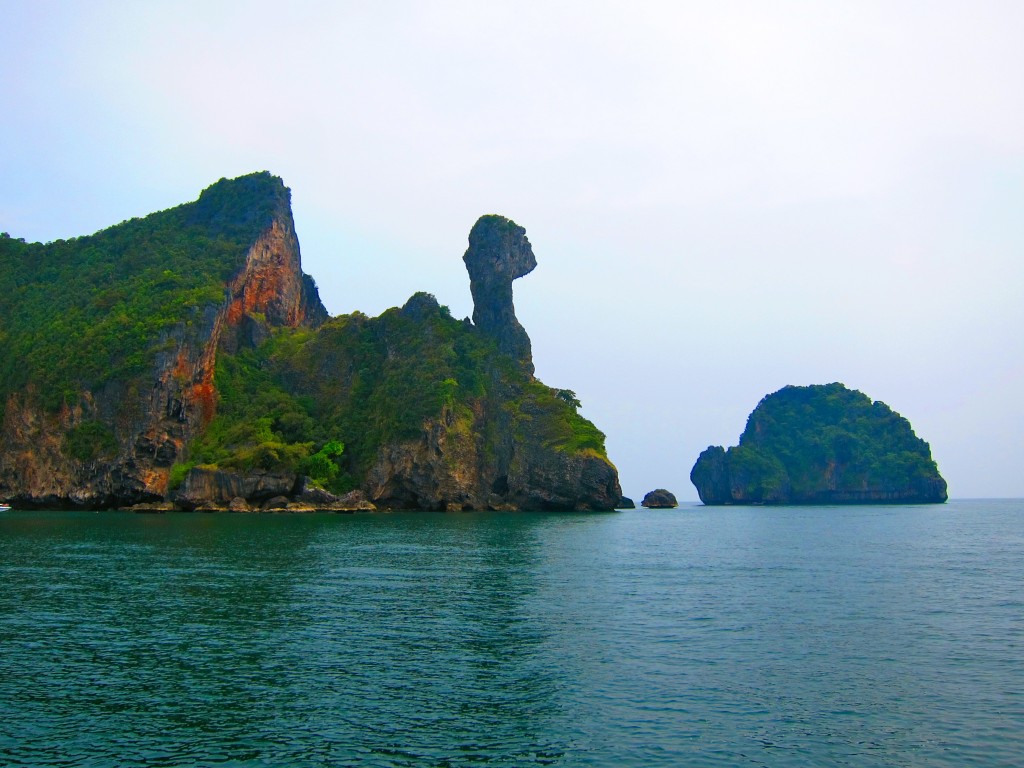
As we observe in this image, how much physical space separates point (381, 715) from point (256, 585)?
2333 cm

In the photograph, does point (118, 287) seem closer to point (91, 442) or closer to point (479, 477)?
point (91, 442)

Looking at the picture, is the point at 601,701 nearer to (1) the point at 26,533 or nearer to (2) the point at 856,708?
(2) the point at 856,708

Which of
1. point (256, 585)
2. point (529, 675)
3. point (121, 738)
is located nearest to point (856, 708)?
point (529, 675)

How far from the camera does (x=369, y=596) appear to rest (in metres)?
39.2

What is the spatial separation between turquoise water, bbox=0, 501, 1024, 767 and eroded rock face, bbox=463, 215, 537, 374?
321 feet

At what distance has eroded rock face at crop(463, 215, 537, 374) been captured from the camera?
149500 millimetres

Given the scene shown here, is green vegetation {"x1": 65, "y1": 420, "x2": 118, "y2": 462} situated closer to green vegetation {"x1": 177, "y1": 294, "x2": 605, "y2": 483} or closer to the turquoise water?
green vegetation {"x1": 177, "y1": 294, "x2": 605, "y2": 483}

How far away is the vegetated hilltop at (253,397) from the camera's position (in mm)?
125438

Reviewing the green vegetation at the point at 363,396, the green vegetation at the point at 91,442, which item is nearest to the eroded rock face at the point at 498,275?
the green vegetation at the point at 363,396

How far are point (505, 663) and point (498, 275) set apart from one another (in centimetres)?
12917

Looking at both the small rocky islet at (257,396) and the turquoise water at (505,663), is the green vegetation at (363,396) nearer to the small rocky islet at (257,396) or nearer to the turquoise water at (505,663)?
Answer: the small rocky islet at (257,396)

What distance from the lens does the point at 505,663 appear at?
1034 inches

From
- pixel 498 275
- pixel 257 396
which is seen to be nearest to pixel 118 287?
pixel 257 396

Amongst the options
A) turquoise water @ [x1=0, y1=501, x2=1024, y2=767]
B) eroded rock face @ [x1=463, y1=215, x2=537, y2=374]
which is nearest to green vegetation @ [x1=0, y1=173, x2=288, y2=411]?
eroded rock face @ [x1=463, y1=215, x2=537, y2=374]
